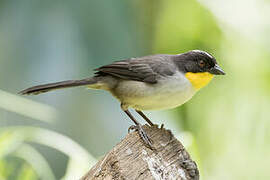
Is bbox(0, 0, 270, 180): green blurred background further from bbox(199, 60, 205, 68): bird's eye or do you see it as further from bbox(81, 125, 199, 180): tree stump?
bbox(81, 125, 199, 180): tree stump

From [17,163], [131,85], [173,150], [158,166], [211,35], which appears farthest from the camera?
[211,35]

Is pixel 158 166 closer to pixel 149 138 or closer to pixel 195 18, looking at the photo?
pixel 149 138

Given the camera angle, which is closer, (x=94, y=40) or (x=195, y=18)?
(x=94, y=40)

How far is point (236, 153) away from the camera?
654cm

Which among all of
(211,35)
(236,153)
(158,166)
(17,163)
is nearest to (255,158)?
(236,153)

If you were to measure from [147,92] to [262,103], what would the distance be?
8.96ft

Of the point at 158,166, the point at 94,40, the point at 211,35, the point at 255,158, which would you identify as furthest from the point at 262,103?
the point at 158,166

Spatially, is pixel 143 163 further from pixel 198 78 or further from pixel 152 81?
pixel 198 78

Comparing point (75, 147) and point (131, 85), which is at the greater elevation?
point (131, 85)

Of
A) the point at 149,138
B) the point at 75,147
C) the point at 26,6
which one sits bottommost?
the point at 75,147

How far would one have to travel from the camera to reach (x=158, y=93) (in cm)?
421

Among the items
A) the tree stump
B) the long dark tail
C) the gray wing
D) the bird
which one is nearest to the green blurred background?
the long dark tail

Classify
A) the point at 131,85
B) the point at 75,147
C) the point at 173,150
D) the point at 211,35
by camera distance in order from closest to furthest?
1. the point at 173,150
2. the point at 75,147
3. the point at 131,85
4. the point at 211,35

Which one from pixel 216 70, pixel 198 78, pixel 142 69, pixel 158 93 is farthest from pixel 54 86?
pixel 216 70
